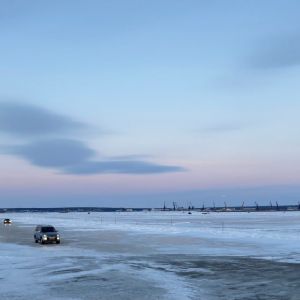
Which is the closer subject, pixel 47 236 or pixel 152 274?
pixel 152 274

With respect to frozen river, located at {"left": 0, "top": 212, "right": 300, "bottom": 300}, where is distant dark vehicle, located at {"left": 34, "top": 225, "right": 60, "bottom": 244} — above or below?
above

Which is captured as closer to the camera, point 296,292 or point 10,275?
point 296,292

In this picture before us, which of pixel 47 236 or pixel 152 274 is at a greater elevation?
pixel 47 236

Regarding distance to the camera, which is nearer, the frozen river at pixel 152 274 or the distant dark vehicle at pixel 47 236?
the frozen river at pixel 152 274

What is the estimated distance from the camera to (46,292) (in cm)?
1780

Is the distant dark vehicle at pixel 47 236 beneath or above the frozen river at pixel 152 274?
above

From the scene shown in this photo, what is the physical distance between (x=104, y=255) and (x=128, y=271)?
841 cm

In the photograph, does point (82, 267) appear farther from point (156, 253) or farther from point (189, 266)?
point (156, 253)

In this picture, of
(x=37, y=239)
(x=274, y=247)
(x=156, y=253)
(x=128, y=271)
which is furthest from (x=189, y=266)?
(x=37, y=239)

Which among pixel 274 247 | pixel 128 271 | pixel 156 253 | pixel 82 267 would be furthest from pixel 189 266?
pixel 274 247

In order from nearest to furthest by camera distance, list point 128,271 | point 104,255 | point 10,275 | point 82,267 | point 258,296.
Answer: point 258,296, point 10,275, point 128,271, point 82,267, point 104,255

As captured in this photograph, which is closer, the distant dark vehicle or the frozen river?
the frozen river

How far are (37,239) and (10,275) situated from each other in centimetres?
2340

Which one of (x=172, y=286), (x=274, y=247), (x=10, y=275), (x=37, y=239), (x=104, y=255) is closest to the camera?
(x=172, y=286)
